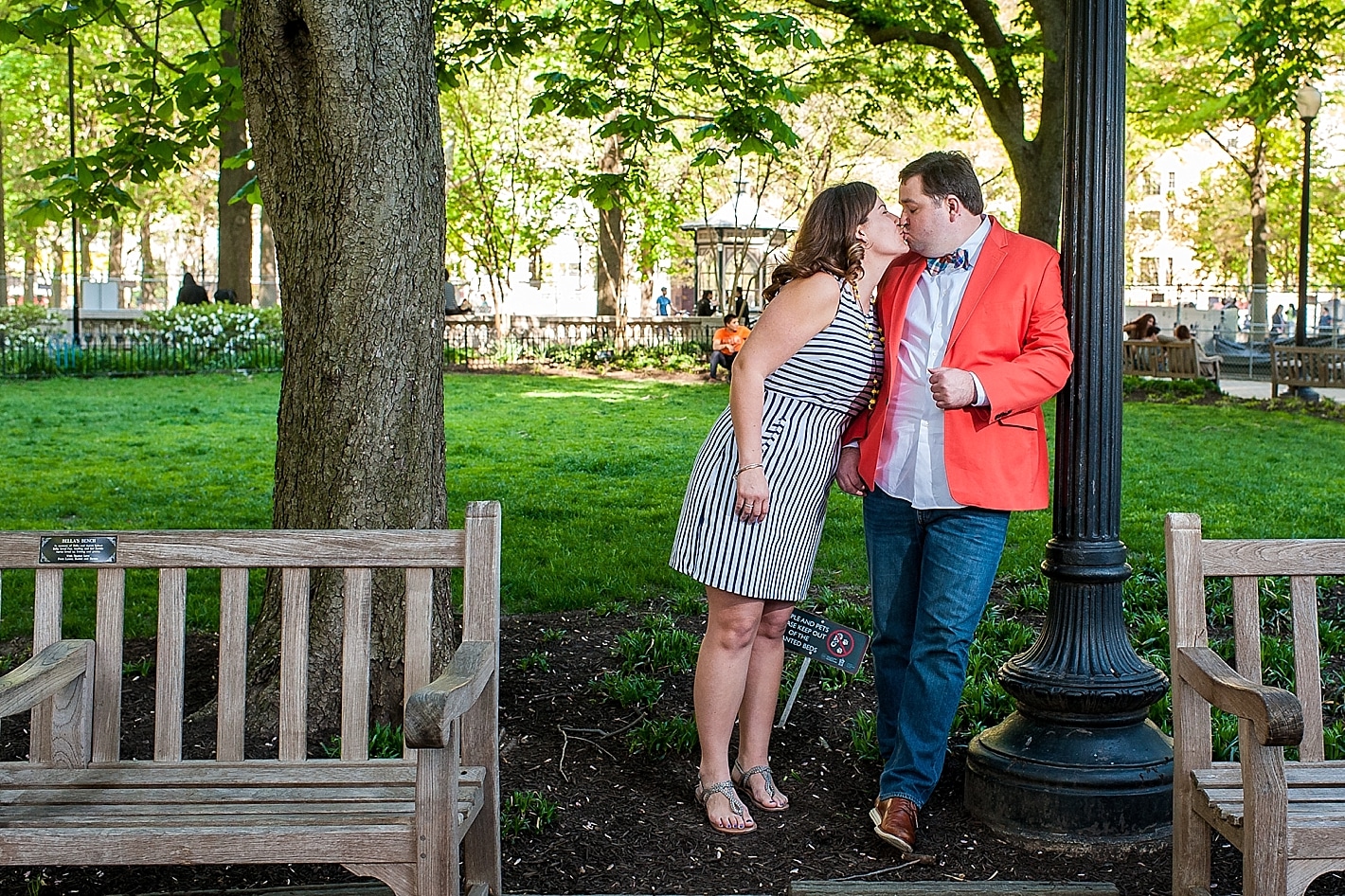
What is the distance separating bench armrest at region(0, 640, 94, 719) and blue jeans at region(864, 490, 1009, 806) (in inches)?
85.4

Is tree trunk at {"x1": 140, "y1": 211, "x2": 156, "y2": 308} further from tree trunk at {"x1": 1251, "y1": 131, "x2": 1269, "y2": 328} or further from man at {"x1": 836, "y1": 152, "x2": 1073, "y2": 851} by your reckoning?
man at {"x1": 836, "y1": 152, "x2": 1073, "y2": 851}

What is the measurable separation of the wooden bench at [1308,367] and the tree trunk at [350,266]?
16036 millimetres

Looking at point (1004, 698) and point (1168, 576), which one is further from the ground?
point (1168, 576)

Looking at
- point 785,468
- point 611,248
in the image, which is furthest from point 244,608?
point 611,248

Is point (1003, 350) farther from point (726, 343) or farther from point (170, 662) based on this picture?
point (726, 343)

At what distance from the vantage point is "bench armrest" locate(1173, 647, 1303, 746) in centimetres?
246

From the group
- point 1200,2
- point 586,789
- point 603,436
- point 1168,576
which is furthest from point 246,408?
point 1200,2

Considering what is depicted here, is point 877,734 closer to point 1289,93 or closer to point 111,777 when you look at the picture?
point 111,777

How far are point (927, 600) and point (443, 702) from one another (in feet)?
5.39

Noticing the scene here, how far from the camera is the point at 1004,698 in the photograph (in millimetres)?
4812

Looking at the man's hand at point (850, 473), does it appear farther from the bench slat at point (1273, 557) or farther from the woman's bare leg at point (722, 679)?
the bench slat at point (1273, 557)

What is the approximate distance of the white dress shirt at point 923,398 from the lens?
362cm

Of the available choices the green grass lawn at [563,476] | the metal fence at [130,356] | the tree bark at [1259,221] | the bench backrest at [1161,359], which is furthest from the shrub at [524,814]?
the tree bark at [1259,221]

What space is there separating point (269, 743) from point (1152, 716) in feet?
10.1
